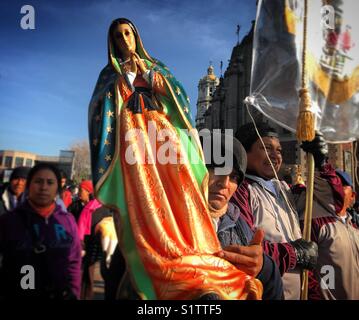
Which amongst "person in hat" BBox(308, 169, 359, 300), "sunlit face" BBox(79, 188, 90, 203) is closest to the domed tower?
"sunlit face" BBox(79, 188, 90, 203)

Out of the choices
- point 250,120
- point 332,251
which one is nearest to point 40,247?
point 332,251

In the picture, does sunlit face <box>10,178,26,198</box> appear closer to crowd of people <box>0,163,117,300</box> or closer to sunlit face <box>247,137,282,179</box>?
crowd of people <box>0,163,117,300</box>

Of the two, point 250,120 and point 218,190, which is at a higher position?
point 250,120

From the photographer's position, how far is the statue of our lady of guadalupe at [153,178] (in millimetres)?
1251

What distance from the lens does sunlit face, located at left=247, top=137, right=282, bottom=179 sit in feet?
6.58

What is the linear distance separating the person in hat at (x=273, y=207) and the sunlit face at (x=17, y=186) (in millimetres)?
1130

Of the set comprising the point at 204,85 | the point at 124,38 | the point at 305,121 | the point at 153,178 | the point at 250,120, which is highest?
the point at 204,85

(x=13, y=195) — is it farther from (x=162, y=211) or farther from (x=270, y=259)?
(x=270, y=259)

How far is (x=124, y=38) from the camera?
5.03ft

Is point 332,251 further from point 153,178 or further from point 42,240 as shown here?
point 42,240

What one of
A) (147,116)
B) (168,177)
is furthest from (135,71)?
(168,177)

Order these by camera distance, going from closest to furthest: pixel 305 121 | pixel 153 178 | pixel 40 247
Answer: pixel 40 247 < pixel 153 178 < pixel 305 121

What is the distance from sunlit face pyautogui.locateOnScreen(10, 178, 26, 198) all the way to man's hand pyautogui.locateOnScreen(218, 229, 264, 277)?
2.91 feet

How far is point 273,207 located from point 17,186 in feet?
4.73
